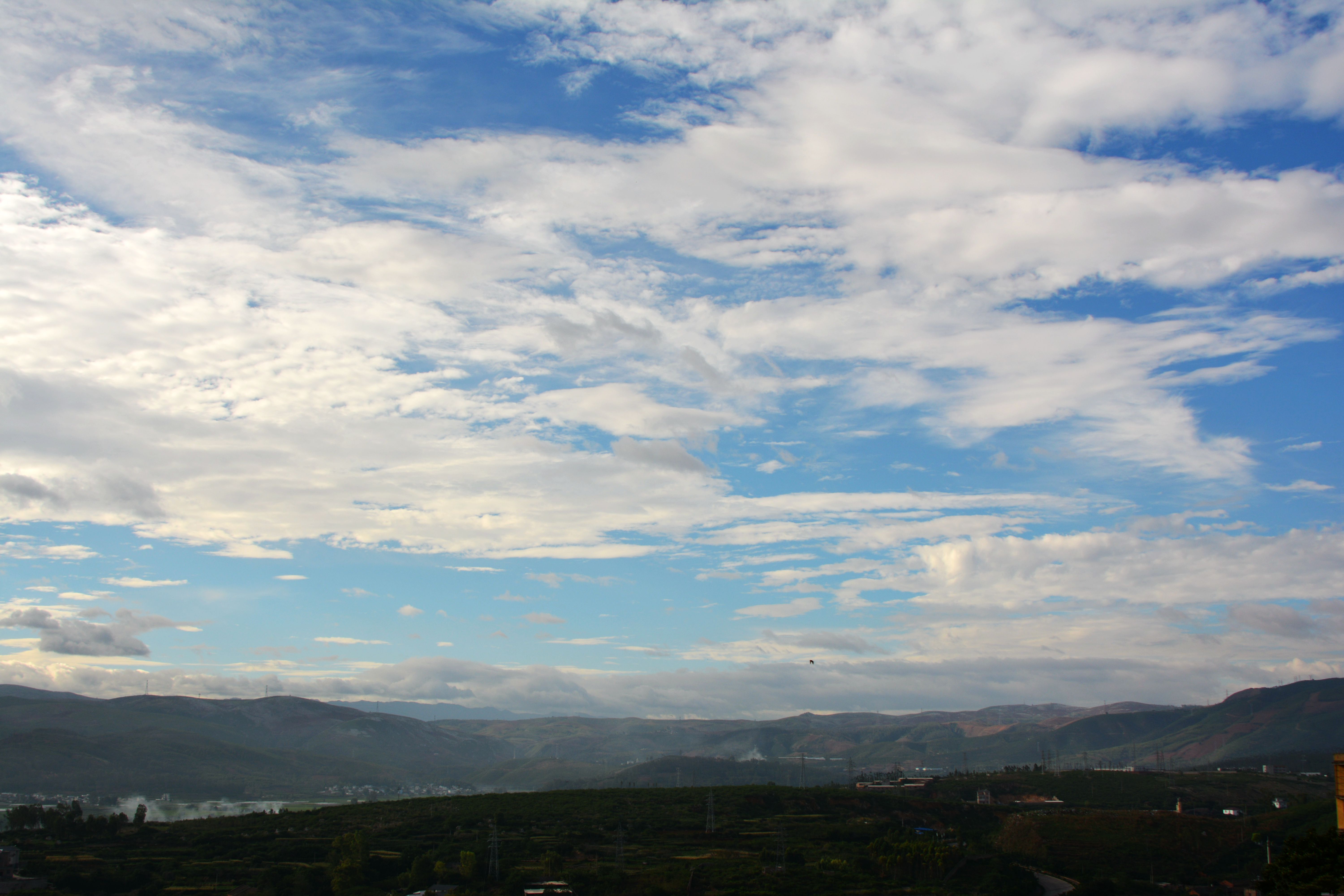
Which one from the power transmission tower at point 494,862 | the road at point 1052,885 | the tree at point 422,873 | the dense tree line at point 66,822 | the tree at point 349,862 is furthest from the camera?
the dense tree line at point 66,822

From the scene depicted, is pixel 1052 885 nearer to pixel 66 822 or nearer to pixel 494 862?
pixel 494 862

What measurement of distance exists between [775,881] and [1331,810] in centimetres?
9876

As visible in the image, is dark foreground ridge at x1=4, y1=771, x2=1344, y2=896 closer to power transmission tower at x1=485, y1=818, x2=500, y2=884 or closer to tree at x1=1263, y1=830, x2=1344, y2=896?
power transmission tower at x1=485, y1=818, x2=500, y2=884

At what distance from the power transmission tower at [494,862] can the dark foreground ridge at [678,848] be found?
0.38 metres

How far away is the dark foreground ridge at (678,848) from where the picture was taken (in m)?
113

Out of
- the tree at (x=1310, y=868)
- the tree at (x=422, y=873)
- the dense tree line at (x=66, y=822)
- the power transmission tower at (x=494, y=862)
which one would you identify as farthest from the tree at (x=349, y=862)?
the tree at (x=1310, y=868)

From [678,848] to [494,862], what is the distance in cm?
3162

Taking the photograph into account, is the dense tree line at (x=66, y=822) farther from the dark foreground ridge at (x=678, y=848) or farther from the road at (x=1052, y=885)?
the road at (x=1052, y=885)

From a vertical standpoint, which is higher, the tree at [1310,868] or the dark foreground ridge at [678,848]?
the tree at [1310,868]

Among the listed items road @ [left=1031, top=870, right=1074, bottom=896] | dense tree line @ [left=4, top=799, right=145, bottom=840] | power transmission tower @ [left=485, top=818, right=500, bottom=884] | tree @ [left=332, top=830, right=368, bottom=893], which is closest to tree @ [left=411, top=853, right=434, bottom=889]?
tree @ [left=332, top=830, right=368, bottom=893]

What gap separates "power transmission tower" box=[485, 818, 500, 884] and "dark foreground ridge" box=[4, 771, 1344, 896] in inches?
15.1

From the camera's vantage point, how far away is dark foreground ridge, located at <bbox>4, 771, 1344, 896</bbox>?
112750 mm

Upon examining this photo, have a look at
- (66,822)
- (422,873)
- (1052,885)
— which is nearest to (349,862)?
(422,873)

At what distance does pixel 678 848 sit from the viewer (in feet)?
449
